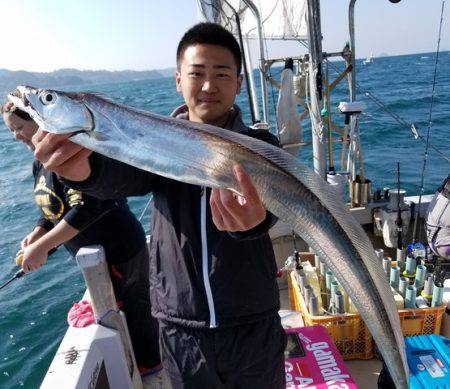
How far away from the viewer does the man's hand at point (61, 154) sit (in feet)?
5.00

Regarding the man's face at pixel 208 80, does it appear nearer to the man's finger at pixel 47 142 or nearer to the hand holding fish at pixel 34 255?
the man's finger at pixel 47 142

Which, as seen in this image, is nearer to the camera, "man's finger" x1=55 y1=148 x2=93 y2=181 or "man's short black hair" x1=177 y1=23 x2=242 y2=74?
"man's finger" x1=55 y1=148 x2=93 y2=181

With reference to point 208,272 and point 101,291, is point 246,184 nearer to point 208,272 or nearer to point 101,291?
point 208,272

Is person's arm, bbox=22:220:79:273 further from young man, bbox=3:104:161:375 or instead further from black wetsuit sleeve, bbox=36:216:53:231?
black wetsuit sleeve, bbox=36:216:53:231

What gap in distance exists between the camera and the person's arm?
2.64m

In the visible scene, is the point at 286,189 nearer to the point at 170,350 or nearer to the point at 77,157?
the point at 77,157

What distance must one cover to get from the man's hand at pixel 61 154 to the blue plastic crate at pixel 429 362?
263 cm

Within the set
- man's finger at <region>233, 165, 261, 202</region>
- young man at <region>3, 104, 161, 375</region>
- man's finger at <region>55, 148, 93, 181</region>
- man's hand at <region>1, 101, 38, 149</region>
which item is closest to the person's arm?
young man at <region>3, 104, 161, 375</region>

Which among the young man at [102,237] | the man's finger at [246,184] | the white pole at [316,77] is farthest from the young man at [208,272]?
the white pole at [316,77]

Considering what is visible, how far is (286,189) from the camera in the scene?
4.86 feet

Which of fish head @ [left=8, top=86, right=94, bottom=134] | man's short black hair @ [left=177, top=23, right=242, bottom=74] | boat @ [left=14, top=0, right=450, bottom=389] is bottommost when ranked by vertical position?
boat @ [left=14, top=0, right=450, bottom=389]

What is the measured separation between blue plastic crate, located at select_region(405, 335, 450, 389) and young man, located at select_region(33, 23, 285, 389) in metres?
1.35

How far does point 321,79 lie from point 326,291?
2.32 meters

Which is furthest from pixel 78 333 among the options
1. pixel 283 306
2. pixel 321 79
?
pixel 321 79
